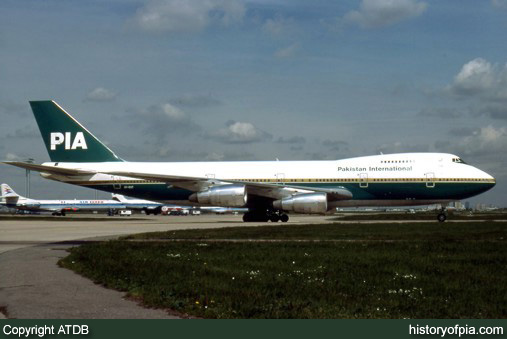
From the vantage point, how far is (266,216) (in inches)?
1570

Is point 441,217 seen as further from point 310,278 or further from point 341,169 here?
point 310,278

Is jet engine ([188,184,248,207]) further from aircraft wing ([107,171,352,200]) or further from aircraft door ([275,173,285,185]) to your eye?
aircraft door ([275,173,285,185])

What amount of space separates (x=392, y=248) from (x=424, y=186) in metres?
21.1

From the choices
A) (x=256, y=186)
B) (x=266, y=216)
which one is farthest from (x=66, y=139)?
(x=266, y=216)

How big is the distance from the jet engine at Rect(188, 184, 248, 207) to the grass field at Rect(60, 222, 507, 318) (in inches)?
700

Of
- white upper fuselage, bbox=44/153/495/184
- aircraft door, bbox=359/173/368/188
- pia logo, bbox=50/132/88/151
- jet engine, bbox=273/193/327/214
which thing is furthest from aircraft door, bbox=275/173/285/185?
pia logo, bbox=50/132/88/151

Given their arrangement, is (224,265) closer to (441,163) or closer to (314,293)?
(314,293)

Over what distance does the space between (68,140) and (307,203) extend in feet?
59.9

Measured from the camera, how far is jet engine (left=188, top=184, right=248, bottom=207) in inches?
1384

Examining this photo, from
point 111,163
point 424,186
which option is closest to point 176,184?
point 111,163

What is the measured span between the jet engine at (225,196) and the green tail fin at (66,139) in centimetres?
974

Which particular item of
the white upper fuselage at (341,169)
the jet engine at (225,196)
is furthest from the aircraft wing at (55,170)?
the jet engine at (225,196)

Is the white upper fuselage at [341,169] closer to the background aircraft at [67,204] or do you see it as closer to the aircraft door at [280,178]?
the aircraft door at [280,178]

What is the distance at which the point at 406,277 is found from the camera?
10500 mm
